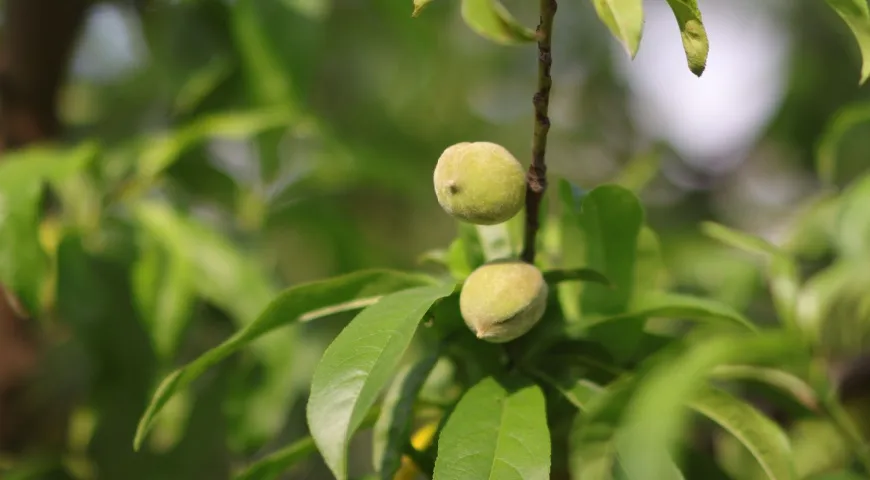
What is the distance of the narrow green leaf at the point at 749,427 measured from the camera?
542mm

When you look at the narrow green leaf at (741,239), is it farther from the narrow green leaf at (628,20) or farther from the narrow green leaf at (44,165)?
the narrow green leaf at (44,165)

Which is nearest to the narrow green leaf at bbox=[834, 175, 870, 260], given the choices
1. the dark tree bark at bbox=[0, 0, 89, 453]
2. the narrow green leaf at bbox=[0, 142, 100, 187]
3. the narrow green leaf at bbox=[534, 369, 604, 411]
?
the narrow green leaf at bbox=[534, 369, 604, 411]

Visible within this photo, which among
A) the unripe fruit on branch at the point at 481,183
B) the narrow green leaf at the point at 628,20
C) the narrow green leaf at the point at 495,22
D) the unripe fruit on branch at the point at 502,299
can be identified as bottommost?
the unripe fruit on branch at the point at 502,299

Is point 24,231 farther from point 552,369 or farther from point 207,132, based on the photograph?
point 552,369

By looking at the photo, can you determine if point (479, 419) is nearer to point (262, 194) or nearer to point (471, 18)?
point (471, 18)

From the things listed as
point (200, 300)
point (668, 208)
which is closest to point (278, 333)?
point (200, 300)

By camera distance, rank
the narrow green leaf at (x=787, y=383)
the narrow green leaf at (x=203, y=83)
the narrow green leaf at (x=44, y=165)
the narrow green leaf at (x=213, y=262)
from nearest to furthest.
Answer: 1. the narrow green leaf at (x=787, y=383)
2. the narrow green leaf at (x=44, y=165)
3. the narrow green leaf at (x=213, y=262)
4. the narrow green leaf at (x=203, y=83)

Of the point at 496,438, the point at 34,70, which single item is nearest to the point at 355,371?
the point at 496,438

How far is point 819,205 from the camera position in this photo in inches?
35.1

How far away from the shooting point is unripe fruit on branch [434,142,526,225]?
0.52 metres

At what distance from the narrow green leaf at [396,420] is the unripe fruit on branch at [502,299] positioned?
6cm

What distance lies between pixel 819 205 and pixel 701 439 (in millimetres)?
276

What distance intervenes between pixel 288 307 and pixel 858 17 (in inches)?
14.3

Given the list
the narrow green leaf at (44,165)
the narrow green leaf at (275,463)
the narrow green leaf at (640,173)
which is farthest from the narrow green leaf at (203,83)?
the narrow green leaf at (275,463)
